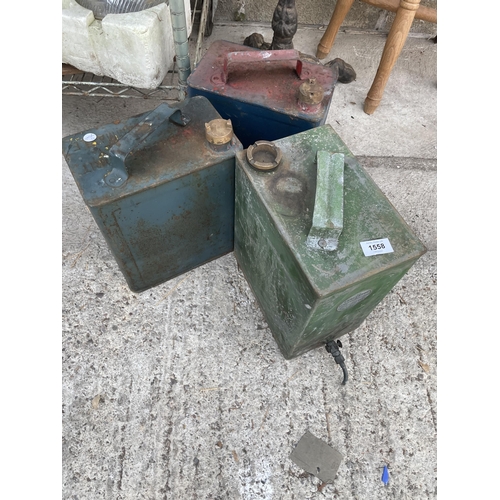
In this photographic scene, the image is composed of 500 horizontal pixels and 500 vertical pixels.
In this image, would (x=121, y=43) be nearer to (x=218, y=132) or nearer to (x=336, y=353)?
(x=218, y=132)

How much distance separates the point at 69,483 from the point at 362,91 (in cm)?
258

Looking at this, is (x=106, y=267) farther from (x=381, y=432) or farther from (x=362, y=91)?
(x=362, y=91)

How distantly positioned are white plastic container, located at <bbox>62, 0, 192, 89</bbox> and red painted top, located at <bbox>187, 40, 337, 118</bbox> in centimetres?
27

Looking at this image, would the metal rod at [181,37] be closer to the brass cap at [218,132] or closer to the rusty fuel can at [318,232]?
the brass cap at [218,132]

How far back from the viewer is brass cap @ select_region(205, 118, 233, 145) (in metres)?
1.24

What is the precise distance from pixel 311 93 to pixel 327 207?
21.0 inches

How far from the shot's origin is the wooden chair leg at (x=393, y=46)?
1.98 metres

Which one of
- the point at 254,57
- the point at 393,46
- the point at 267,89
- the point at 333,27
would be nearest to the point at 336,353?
the point at 267,89

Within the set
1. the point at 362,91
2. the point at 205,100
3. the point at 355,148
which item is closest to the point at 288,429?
the point at 205,100

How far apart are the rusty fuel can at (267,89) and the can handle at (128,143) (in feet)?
0.92

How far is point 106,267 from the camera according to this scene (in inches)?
69.0

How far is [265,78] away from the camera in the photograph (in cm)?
149

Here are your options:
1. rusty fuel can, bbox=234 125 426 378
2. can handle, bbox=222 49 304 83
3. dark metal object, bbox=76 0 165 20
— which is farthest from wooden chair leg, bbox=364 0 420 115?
dark metal object, bbox=76 0 165 20

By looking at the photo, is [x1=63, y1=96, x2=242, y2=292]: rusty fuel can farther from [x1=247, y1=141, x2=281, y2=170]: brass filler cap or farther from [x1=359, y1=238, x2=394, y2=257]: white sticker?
[x1=359, y1=238, x2=394, y2=257]: white sticker
